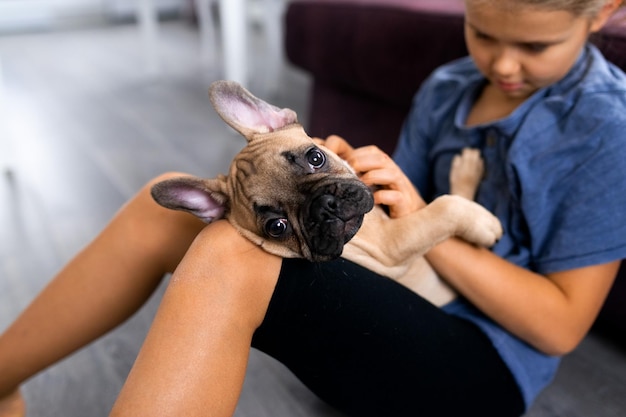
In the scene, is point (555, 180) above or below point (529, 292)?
above

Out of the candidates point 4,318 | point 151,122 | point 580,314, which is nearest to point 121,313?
point 4,318

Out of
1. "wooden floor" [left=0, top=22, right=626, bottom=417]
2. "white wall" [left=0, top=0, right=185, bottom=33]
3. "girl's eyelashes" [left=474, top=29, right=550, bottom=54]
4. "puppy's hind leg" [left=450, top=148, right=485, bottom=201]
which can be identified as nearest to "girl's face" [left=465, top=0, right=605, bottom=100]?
"girl's eyelashes" [left=474, top=29, right=550, bottom=54]

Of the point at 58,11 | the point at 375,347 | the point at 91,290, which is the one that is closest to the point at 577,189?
the point at 375,347

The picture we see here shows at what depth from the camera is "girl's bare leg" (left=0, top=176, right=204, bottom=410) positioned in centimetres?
105

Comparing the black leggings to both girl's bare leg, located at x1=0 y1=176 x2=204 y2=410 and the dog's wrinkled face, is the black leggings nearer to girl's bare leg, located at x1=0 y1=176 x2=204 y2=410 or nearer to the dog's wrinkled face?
the dog's wrinkled face

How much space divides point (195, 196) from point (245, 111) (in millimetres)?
174

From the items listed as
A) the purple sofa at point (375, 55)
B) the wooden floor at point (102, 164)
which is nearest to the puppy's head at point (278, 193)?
the wooden floor at point (102, 164)

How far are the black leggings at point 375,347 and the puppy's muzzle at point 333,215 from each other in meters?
0.04

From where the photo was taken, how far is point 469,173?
113 centimetres

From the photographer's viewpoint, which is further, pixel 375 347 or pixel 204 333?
pixel 375 347

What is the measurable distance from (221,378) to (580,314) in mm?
578

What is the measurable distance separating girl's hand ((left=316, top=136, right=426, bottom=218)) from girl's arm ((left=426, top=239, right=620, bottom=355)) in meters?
0.09

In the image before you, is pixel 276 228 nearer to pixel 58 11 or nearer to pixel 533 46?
pixel 533 46

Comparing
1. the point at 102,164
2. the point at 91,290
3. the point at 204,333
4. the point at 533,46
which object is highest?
the point at 533,46
